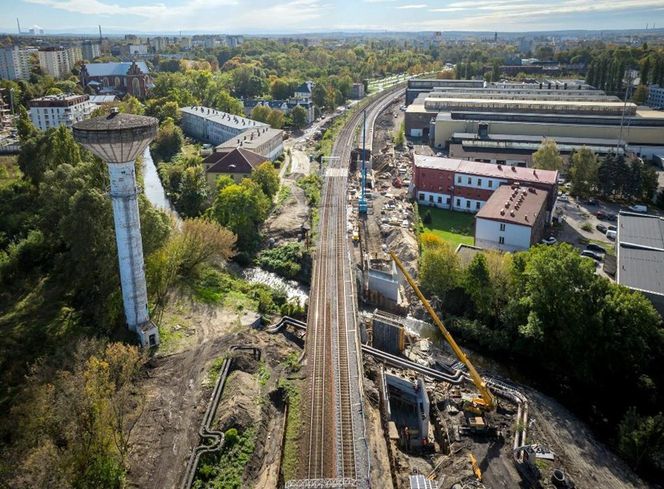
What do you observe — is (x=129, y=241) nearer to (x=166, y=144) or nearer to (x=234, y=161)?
(x=234, y=161)

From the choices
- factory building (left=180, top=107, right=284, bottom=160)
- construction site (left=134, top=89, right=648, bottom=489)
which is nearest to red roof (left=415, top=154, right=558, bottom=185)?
construction site (left=134, top=89, right=648, bottom=489)

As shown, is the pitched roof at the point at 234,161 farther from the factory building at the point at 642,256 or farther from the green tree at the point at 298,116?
the factory building at the point at 642,256

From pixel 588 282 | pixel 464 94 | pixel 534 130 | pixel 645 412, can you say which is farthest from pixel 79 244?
pixel 464 94

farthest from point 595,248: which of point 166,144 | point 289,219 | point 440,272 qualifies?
point 166,144

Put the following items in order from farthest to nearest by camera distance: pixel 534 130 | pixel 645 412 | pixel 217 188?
1. pixel 534 130
2. pixel 217 188
3. pixel 645 412

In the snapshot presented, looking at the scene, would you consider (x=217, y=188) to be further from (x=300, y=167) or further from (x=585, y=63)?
(x=585, y=63)

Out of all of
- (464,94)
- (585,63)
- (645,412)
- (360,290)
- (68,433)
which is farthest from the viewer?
(585,63)

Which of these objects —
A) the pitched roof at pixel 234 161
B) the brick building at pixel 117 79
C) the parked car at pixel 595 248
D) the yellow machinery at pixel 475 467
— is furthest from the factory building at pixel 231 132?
the yellow machinery at pixel 475 467

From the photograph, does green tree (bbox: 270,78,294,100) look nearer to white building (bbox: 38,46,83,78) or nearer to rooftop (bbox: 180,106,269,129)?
rooftop (bbox: 180,106,269,129)
